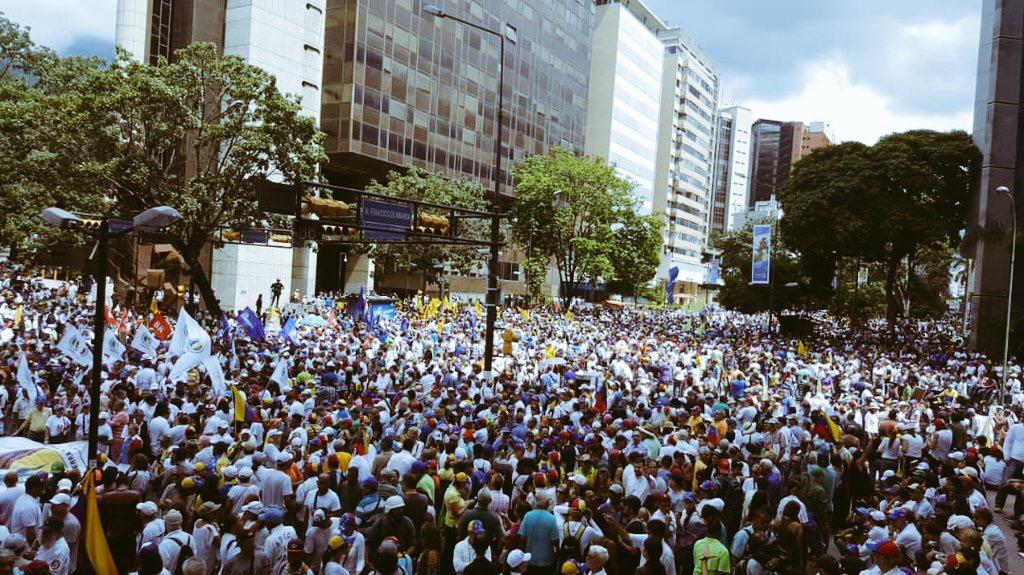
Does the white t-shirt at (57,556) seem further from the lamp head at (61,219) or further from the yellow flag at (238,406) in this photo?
the yellow flag at (238,406)

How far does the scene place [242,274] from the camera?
4225cm

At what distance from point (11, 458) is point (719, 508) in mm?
8092

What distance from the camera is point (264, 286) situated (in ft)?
143

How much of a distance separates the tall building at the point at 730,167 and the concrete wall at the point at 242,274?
12758 cm

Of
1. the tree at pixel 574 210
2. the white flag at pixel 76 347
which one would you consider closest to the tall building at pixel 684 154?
the tree at pixel 574 210

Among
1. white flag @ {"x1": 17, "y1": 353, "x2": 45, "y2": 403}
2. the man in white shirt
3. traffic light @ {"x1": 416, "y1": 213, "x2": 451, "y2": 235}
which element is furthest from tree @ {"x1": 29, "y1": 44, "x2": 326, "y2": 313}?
the man in white shirt

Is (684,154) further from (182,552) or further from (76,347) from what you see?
(182,552)

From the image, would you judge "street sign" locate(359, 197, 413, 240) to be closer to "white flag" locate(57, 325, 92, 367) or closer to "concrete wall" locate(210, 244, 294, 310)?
"white flag" locate(57, 325, 92, 367)

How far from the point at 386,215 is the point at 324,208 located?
4.24ft

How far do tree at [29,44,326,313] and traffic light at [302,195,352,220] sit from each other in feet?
31.8

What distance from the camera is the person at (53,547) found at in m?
6.39

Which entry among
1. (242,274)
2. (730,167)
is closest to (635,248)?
(242,274)

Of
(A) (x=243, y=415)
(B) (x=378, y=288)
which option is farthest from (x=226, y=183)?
(B) (x=378, y=288)

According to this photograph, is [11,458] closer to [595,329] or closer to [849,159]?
[595,329]
